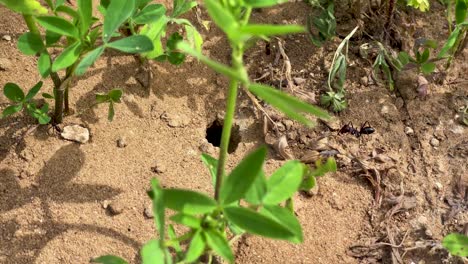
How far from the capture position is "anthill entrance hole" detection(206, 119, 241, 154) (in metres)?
2.21

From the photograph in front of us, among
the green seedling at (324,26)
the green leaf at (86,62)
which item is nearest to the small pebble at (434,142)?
the green seedling at (324,26)

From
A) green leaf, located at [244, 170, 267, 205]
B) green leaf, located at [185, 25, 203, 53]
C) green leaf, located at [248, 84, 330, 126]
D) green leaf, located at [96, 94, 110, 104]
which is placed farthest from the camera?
green leaf, located at [185, 25, 203, 53]

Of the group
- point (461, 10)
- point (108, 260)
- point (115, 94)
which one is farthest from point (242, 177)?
point (461, 10)

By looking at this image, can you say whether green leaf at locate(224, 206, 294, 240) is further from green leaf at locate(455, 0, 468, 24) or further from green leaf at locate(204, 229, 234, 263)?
green leaf at locate(455, 0, 468, 24)

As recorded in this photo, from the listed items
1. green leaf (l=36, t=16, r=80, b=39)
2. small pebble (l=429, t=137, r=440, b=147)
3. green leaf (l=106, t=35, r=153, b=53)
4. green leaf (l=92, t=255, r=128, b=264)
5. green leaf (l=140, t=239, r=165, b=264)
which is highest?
green leaf (l=36, t=16, r=80, b=39)

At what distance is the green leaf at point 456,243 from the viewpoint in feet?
6.14

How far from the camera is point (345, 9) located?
2516 mm

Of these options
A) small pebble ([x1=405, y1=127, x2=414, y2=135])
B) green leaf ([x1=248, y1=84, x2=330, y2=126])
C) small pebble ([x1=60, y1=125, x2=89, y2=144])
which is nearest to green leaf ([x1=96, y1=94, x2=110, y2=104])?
small pebble ([x1=60, y1=125, x2=89, y2=144])

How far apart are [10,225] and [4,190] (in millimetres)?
122

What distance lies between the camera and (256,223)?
1.35 meters

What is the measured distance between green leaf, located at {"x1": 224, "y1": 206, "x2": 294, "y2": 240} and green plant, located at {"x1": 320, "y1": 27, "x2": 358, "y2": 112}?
3.22 feet

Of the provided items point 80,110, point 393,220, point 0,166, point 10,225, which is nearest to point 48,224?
point 10,225

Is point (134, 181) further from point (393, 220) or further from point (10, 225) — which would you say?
point (393, 220)

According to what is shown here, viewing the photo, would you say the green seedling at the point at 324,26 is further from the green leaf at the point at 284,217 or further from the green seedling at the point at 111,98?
the green leaf at the point at 284,217
